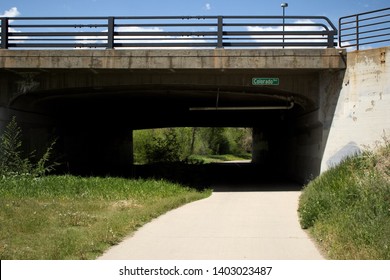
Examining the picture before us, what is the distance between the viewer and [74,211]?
32.1ft

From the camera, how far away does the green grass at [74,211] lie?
6.53 meters

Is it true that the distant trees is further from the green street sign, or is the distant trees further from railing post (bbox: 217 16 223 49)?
railing post (bbox: 217 16 223 49)

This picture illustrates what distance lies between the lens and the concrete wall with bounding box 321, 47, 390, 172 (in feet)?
44.2

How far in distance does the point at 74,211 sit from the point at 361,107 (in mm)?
9655

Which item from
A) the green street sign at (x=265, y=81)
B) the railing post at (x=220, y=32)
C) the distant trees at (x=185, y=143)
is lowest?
the distant trees at (x=185, y=143)

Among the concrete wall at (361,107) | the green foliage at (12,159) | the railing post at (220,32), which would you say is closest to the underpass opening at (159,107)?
the railing post at (220,32)

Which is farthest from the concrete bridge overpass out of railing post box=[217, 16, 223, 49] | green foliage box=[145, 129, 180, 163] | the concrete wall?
green foliage box=[145, 129, 180, 163]

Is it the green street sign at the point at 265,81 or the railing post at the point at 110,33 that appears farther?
the green street sign at the point at 265,81

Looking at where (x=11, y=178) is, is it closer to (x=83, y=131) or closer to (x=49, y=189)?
(x=49, y=189)

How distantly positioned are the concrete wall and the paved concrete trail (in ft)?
10.7

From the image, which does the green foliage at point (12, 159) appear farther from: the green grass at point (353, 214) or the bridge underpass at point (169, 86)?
the green grass at point (353, 214)

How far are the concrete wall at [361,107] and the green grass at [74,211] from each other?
4.93 meters

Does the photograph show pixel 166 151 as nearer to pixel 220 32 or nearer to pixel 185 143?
pixel 185 143

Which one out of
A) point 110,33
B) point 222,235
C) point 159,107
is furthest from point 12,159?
point 222,235
